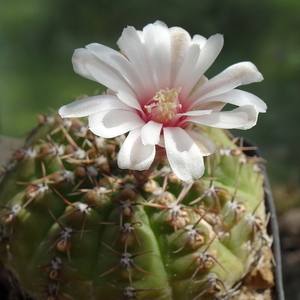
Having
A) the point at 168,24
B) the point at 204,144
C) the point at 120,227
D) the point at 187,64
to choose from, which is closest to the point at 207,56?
the point at 187,64

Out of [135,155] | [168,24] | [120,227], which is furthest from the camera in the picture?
[168,24]

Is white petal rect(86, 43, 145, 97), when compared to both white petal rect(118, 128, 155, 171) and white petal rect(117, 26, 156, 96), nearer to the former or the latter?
white petal rect(117, 26, 156, 96)

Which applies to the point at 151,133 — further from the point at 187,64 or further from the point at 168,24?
the point at 168,24

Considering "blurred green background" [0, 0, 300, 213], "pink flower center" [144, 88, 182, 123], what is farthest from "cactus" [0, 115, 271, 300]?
"blurred green background" [0, 0, 300, 213]

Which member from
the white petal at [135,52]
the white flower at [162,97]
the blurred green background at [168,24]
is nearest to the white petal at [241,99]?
the white flower at [162,97]

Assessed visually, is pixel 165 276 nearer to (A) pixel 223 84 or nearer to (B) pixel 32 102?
(A) pixel 223 84

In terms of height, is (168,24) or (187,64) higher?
(168,24)
